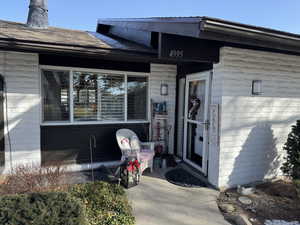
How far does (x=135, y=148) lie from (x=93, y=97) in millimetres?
1418

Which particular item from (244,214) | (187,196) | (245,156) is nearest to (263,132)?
(245,156)

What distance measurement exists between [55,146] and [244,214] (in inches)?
139

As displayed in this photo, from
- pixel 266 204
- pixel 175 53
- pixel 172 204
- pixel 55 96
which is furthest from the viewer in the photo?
pixel 55 96

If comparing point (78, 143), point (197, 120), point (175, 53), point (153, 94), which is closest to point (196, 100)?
point (197, 120)

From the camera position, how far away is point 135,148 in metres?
4.21

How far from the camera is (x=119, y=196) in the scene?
2.53 meters

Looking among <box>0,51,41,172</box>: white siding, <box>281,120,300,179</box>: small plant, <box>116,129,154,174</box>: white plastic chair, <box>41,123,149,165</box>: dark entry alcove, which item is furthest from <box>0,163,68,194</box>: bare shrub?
<box>281,120,300,179</box>: small plant

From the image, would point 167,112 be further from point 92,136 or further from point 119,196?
point 119,196

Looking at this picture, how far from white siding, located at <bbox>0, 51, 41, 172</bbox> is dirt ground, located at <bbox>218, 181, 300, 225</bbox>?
3499 millimetres

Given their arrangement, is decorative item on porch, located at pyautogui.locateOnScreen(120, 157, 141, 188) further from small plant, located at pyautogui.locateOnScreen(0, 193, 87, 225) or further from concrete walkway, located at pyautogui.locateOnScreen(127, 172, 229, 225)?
small plant, located at pyautogui.locateOnScreen(0, 193, 87, 225)

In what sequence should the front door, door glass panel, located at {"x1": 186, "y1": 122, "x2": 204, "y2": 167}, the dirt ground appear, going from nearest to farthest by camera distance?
1. the dirt ground
2. the front door
3. door glass panel, located at {"x1": 186, "y1": 122, "x2": 204, "y2": 167}

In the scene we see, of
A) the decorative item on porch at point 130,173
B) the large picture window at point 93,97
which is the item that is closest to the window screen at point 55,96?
the large picture window at point 93,97

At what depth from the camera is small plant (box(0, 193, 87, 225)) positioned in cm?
166

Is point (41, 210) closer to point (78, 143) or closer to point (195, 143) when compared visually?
point (78, 143)
